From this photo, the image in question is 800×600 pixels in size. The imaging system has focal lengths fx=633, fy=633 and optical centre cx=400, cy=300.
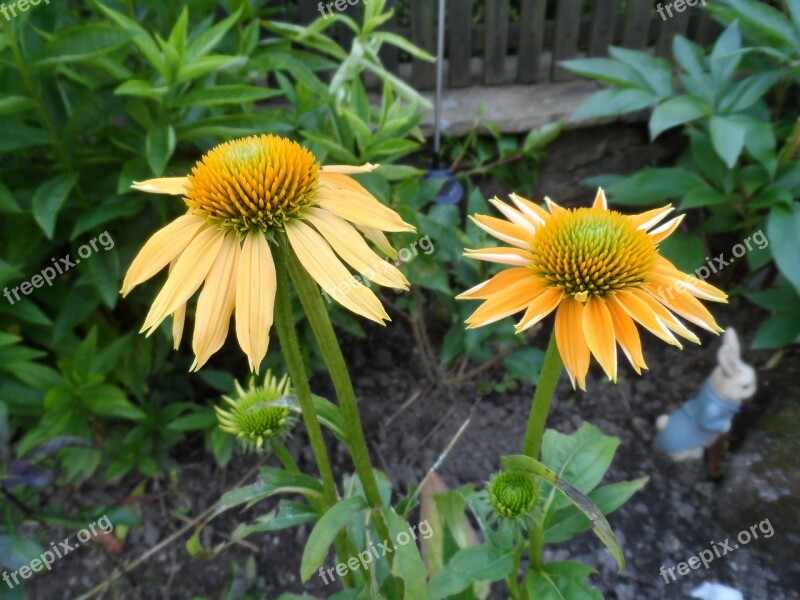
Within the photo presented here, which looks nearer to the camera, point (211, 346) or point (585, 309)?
point (211, 346)

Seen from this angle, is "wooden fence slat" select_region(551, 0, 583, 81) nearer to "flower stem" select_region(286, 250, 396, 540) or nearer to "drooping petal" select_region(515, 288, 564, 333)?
"drooping petal" select_region(515, 288, 564, 333)

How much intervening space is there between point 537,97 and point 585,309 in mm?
2016

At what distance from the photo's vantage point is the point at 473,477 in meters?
2.10

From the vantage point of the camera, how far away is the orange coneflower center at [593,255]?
0.90 meters

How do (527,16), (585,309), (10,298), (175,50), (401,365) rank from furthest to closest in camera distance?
(527,16) < (401,365) < (10,298) < (175,50) < (585,309)

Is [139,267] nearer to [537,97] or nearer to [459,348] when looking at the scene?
[459,348]

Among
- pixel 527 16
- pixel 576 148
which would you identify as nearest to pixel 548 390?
pixel 576 148

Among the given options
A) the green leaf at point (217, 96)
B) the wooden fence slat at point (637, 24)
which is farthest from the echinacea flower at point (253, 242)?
the wooden fence slat at point (637, 24)

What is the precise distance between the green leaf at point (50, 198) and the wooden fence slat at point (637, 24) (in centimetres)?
225

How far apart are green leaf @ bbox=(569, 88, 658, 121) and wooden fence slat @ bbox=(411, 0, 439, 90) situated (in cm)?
84

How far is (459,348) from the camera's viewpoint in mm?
2057

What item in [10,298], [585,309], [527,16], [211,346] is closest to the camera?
[211,346]

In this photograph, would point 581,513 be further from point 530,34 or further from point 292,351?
point 530,34

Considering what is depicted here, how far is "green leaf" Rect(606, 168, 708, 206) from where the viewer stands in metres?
2.14
